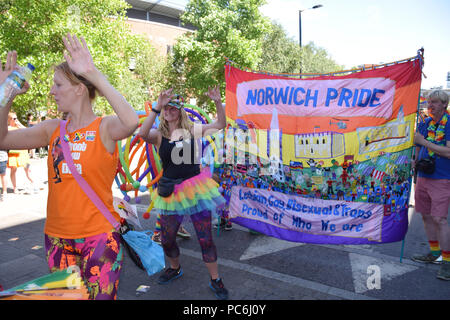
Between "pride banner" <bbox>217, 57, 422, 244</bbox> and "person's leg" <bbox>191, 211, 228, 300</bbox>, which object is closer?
"person's leg" <bbox>191, 211, 228, 300</bbox>

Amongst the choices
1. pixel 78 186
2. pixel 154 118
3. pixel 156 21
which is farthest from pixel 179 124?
pixel 156 21

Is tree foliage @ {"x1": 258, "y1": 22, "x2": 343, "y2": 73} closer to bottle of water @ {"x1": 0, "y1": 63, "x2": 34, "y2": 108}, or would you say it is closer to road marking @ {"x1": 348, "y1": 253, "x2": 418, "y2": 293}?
road marking @ {"x1": 348, "y1": 253, "x2": 418, "y2": 293}

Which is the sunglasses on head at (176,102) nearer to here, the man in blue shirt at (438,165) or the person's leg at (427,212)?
the man in blue shirt at (438,165)

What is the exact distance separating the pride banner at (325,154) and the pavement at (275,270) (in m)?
0.40

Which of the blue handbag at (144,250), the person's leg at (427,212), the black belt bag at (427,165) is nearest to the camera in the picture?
the blue handbag at (144,250)

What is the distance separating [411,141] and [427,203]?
2.97 feet

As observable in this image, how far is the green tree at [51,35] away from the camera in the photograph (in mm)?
12859

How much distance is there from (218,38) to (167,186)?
18238 mm

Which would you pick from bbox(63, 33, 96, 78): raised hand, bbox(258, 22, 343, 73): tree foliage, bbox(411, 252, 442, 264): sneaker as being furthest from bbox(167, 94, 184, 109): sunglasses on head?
bbox(258, 22, 343, 73): tree foliage

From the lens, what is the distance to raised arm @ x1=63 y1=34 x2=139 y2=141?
175 centimetres

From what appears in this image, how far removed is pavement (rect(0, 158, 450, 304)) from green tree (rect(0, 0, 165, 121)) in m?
9.69

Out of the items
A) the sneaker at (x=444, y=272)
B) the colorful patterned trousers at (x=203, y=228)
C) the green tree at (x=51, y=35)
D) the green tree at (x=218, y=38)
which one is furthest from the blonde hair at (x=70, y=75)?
the green tree at (x=218, y=38)

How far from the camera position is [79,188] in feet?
6.26
